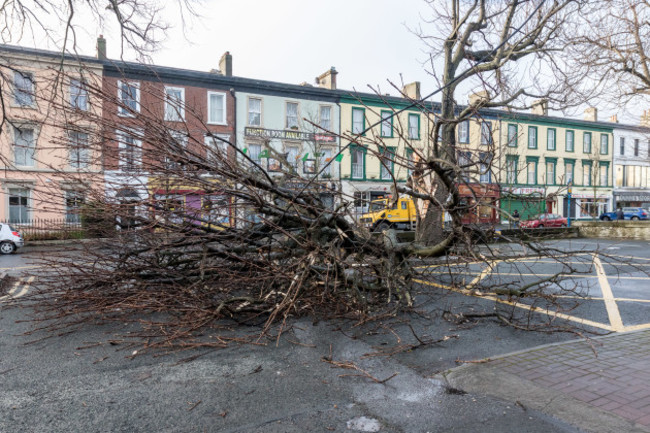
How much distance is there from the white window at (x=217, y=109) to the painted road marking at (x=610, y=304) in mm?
23825

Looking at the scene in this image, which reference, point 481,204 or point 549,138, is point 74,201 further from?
point 549,138

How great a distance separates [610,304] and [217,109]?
84.8ft

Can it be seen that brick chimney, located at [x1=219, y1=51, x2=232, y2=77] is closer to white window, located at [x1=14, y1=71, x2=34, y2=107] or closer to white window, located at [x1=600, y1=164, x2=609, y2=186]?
white window, located at [x1=14, y1=71, x2=34, y2=107]

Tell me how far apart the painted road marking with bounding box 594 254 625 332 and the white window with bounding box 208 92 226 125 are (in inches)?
938

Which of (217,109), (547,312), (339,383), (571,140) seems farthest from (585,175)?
(339,383)

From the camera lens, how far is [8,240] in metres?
17.4

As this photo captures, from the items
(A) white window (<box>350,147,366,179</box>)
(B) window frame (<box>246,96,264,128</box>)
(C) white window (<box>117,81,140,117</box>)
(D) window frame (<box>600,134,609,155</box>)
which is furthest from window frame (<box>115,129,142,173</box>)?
(D) window frame (<box>600,134,609,155</box>)

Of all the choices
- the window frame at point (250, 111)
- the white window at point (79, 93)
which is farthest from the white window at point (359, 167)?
the white window at point (79, 93)

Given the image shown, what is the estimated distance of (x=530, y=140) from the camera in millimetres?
40469

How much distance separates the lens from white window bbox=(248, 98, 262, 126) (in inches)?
1154

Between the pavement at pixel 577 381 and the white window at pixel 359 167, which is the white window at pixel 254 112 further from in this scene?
the pavement at pixel 577 381

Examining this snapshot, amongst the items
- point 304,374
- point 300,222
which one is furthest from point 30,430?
point 300,222

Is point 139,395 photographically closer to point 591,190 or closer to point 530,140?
point 530,140

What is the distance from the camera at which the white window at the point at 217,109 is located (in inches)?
1118
